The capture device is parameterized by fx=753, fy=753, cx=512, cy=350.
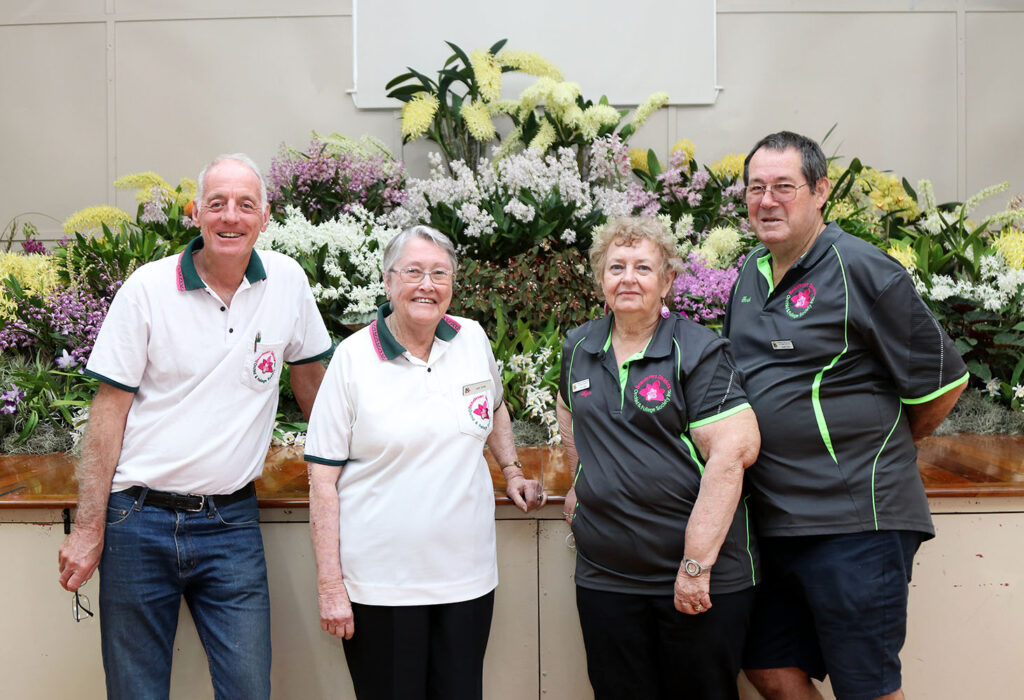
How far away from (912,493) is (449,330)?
4.10 feet

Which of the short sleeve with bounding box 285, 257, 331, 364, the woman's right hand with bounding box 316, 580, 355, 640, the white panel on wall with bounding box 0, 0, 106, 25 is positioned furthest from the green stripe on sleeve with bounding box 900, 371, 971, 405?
the white panel on wall with bounding box 0, 0, 106, 25

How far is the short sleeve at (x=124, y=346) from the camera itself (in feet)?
6.25

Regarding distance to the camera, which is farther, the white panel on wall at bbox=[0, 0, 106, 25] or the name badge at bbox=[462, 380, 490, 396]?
the white panel on wall at bbox=[0, 0, 106, 25]

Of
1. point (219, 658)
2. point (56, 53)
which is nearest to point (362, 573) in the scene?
point (219, 658)

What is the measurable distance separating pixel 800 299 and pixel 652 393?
474 millimetres

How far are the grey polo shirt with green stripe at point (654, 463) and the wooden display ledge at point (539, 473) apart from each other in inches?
18.6

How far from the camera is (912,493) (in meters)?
1.88

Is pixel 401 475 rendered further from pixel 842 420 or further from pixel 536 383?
pixel 536 383

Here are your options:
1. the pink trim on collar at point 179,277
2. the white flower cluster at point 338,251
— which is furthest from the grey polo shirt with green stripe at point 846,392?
the white flower cluster at point 338,251

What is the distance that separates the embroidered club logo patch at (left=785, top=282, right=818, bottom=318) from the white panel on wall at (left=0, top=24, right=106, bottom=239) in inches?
221

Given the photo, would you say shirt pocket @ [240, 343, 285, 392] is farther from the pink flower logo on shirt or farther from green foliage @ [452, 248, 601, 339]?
green foliage @ [452, 248, 601, 339]

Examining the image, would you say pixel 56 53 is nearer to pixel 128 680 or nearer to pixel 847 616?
pixel 128 680

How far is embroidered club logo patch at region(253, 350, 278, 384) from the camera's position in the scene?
2.02 m

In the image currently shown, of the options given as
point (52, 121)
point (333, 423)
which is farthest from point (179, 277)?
point (52, 121)
